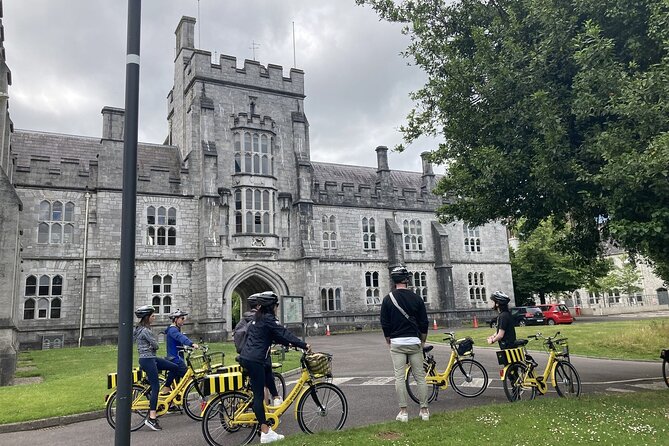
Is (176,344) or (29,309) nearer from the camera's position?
(176,344)

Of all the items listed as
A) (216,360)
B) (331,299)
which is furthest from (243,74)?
(216,360)

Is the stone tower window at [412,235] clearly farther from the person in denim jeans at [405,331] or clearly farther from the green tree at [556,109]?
the person in denim jeans at [405,331]

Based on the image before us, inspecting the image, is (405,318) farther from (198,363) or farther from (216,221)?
(216,221)

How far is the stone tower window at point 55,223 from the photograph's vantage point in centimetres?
2462

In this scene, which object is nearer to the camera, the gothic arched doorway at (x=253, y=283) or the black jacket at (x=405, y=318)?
the black jacket at (x=405, y=318)

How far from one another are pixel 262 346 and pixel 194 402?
404 cm

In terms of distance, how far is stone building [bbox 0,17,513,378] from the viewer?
24.5m

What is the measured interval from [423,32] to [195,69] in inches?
792

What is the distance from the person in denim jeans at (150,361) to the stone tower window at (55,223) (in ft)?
64.5

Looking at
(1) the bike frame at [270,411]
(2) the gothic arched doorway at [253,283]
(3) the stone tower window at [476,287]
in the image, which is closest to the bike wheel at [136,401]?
(1) the bike frame at [270,411]

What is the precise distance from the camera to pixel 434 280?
35125mm

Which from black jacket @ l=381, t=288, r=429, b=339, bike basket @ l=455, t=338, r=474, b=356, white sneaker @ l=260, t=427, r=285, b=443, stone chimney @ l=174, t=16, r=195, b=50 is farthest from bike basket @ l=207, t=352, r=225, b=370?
stone chimney @ l=174, t=16, r=195, b=50

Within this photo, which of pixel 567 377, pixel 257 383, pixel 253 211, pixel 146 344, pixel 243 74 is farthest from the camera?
pixel 243 74

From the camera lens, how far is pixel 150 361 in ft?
26.1
